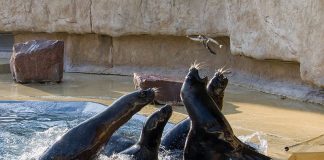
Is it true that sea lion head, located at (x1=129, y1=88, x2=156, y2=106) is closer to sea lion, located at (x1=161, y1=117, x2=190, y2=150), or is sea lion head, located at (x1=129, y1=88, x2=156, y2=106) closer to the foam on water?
the foam on water

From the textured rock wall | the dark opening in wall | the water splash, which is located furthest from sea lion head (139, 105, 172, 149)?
the dark opening in wall

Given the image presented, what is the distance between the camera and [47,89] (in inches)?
359

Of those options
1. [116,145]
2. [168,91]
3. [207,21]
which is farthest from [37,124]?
[207,21]

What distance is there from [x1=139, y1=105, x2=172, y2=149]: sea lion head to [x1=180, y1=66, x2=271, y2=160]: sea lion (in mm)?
229

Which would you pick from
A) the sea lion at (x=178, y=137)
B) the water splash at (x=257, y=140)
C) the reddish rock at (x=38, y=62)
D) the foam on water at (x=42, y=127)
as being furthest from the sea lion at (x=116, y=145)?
the reddish rock at (x=38, y=62)

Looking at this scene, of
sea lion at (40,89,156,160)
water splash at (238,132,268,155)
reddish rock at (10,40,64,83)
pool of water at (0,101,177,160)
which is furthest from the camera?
reddish rock at (10,40,64,83)

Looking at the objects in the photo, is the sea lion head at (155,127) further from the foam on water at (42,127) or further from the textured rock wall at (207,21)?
the textured rock wall at (207,21)

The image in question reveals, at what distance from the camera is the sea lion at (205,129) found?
11.4 ft

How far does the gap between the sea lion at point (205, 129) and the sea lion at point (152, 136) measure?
0.74 feet

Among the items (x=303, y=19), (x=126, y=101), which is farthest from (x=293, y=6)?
(x=126, y=101)

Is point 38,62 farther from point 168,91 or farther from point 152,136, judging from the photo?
point 152,136

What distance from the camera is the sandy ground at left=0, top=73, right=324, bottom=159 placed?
5.52m

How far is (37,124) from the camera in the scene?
600cm

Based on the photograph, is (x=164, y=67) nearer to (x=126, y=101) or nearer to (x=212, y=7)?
(x=212, y=7)
